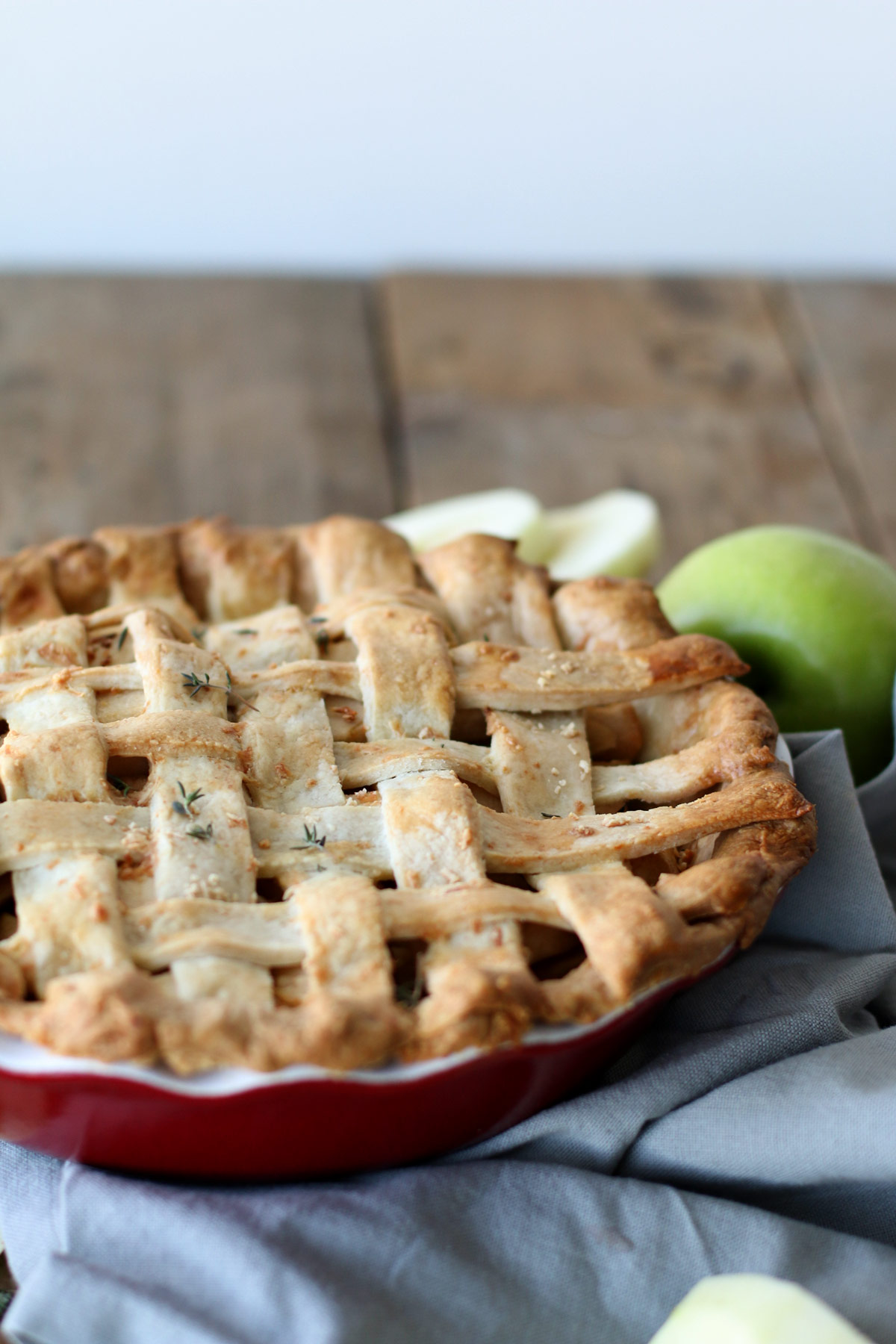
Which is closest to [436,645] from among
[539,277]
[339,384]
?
[339,384]

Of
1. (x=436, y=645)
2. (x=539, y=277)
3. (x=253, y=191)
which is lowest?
(x=436, y=645)

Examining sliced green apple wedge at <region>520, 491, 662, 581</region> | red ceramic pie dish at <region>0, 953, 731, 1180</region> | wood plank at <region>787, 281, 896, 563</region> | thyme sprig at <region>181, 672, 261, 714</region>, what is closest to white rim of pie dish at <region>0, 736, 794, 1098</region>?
red ceramic pie dish at <region>0, 953, 731, 1180</region>

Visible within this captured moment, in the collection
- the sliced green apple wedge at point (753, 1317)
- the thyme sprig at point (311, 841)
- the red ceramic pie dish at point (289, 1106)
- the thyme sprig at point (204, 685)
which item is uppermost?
the thyme sprig at point (204, 685)

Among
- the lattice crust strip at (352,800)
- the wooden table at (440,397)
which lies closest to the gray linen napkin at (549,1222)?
the lattice crust strip at (352,800)

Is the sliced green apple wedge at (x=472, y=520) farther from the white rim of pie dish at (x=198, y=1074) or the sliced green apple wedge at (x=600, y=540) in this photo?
the white rim of pie dish at (x=198, y=1074)

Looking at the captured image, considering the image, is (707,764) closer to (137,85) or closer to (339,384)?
(339,384)
